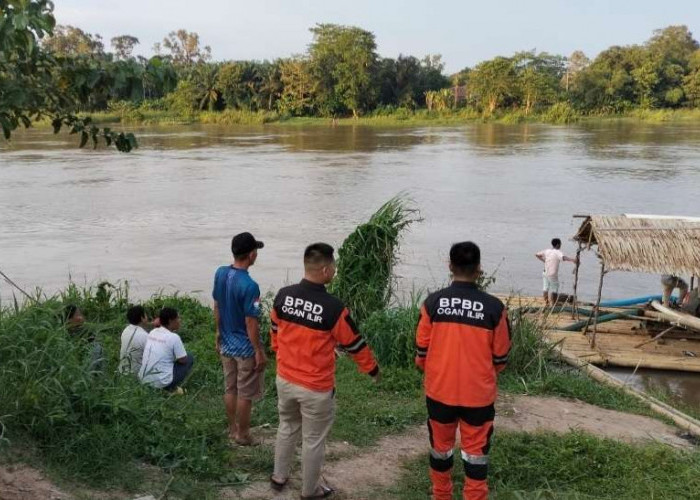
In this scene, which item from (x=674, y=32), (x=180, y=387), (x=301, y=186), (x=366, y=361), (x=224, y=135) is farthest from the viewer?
(x=674, y=32)

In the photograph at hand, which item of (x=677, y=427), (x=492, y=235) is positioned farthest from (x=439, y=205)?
(x=677, y=427)

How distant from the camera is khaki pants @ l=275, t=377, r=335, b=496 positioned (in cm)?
393

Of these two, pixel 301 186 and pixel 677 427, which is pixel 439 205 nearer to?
pixel 301 186

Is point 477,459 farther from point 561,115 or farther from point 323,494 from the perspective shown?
point 561,115

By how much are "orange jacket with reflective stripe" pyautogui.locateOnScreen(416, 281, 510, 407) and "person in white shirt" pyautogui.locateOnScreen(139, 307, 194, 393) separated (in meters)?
2.70

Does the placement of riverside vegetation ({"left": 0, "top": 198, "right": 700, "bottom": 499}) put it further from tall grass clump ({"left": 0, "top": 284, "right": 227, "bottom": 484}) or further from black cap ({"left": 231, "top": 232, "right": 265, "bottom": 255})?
black cap ({"left": 231, "top": 232, "right": 265, "bottom": 255})

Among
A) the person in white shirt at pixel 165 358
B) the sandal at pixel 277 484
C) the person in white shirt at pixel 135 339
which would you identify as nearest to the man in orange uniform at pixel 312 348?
the sandal at pixel 277 484

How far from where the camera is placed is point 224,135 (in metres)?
50.8

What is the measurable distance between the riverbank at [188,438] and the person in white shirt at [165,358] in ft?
0.79

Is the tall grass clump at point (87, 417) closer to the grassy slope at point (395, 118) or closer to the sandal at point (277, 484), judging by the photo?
the sandal at point (277, 484)

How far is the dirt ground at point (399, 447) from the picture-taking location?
146 inches

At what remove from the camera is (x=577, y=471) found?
464 cm

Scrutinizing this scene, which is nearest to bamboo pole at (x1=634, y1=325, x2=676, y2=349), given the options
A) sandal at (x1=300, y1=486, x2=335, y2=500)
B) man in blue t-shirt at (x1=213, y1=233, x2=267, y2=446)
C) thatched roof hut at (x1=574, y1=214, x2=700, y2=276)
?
thatched roof hut at (x1=574, y1=214, x2=700, y2=276)

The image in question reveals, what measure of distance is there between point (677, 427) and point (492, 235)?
459 inches
